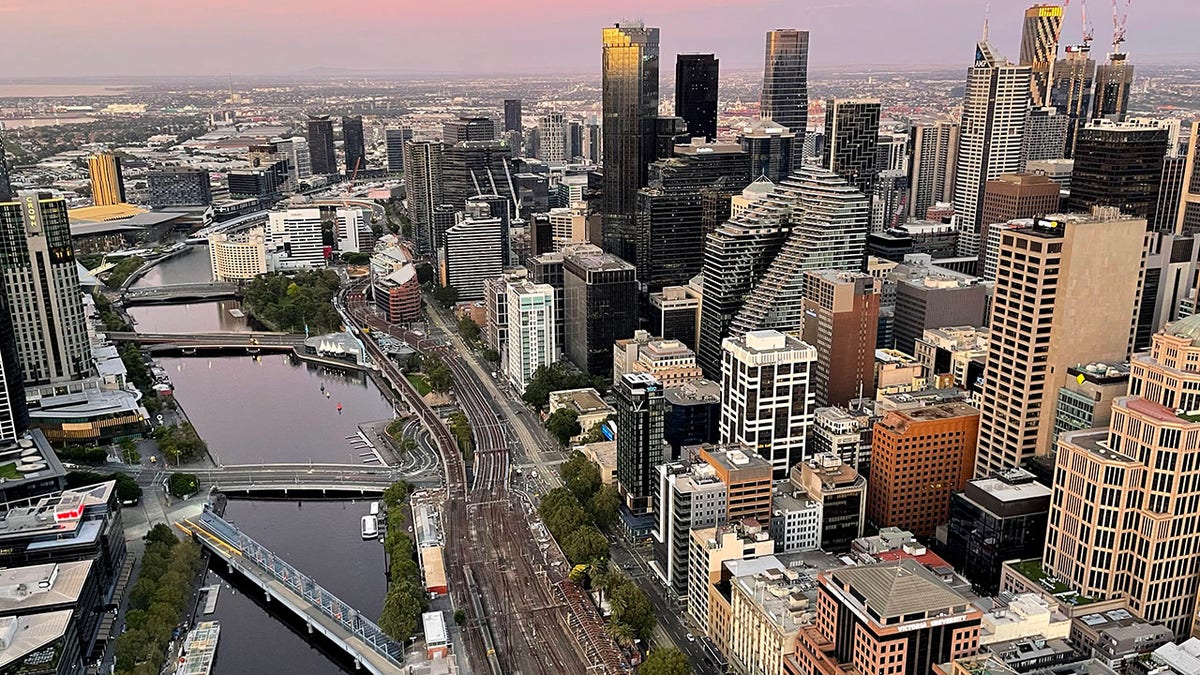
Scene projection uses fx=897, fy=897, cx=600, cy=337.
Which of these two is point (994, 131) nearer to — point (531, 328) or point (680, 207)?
point (680, 207)

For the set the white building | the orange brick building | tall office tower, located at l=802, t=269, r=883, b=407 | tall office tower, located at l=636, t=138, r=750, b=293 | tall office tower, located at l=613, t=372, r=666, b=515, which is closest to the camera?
the orange brick building

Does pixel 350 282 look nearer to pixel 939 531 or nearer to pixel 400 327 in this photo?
pixel 400 327

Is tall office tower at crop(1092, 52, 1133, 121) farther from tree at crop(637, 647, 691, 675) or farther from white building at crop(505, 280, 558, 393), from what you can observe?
tree at crop(637, 647, 691, 675)

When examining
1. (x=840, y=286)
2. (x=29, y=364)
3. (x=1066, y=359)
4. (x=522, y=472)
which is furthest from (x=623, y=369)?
(x=29, y=364)

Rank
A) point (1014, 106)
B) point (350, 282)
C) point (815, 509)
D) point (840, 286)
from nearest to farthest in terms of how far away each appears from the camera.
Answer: point (815, 509) < point (840, 286) < point (1014, 106) < point (350, 282)

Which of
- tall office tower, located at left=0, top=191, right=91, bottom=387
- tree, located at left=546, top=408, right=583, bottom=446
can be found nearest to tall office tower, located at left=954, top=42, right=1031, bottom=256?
tree, located at left=546, top=408, right=583, bottom=446
